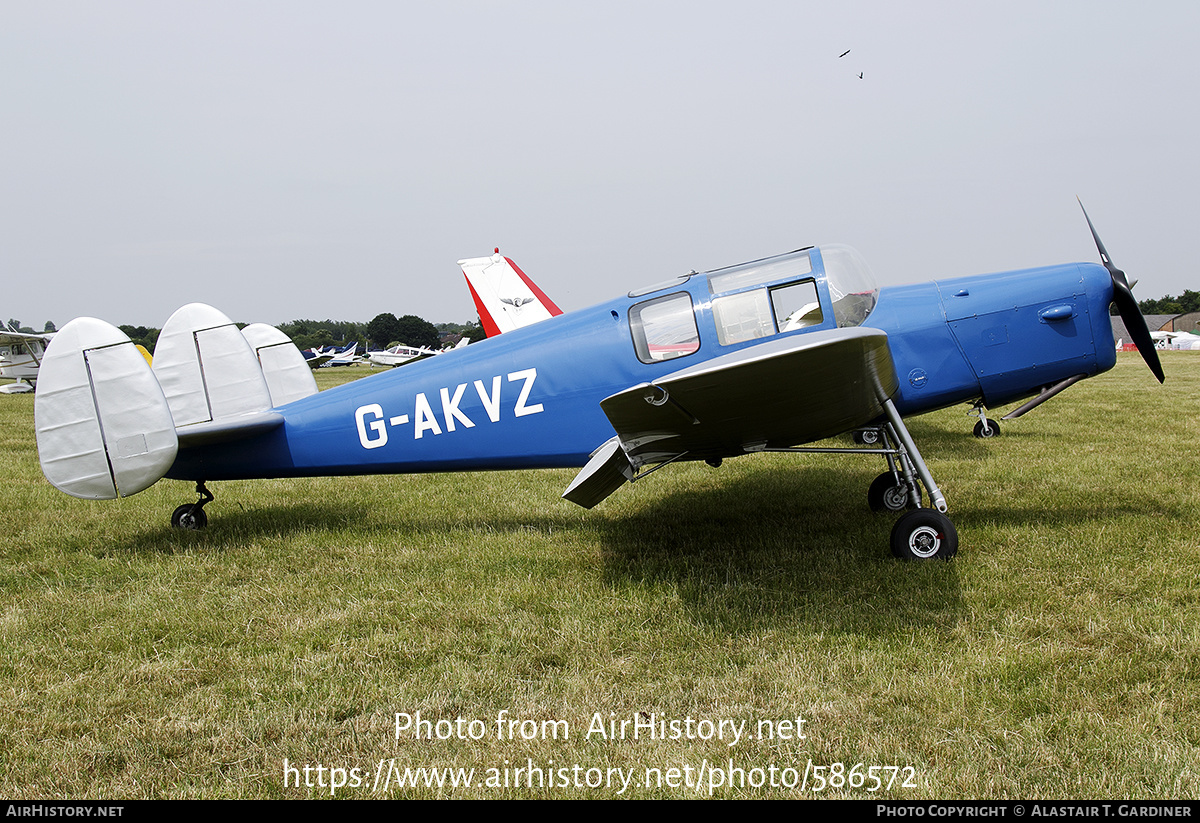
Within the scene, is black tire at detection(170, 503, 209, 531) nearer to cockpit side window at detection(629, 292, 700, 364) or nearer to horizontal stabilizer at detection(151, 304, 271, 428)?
horizontal stabilizer at detection(151, 304, 271, 428)

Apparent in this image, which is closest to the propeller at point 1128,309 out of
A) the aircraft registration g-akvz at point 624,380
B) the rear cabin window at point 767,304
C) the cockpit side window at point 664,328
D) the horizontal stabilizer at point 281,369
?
the aircraft registration g-akvz at point 624,380

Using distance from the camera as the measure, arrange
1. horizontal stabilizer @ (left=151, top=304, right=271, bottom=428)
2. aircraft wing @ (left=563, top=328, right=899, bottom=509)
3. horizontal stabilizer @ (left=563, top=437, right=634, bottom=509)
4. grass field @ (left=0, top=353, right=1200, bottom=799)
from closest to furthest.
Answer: grass field @ (left=0, top=353, right=1200, bottom=799), aircraft wing @ (left=563, top=328, right=899, bottom=509), horizontal stabilizer @ (left=563, top=437, right=634, bottom=509), horizontal stabilizer @ (left=151, top=304, right=271, bottom=428)

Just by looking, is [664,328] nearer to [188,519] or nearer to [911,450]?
[911,450]

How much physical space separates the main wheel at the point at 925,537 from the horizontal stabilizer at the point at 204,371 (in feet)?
17.5

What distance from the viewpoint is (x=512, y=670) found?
3457 mm

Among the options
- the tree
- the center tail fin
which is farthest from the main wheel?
the tree

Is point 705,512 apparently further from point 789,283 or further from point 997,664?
point 997,664

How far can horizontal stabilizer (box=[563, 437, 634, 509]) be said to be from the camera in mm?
4355

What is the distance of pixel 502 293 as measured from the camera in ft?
50.9

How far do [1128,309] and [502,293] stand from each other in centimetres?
1192

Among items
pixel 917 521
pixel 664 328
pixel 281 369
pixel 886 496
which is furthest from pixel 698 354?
pixel 281 369

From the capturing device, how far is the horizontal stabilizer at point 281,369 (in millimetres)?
6953

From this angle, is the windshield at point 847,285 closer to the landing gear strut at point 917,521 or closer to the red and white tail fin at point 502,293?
the landing gear strut at point 917,521

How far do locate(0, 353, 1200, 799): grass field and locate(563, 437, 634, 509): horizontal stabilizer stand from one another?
0.54m
